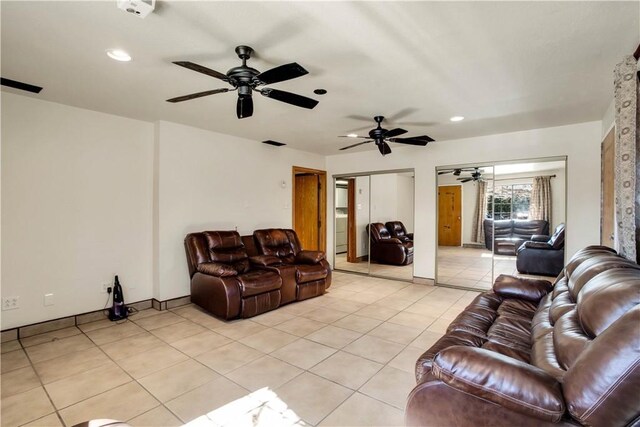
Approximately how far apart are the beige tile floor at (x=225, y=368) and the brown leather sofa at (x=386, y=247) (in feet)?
7.60

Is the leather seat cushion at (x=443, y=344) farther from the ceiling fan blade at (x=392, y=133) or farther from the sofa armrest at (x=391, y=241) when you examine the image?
the sofa armrest at (x=391, y=241)

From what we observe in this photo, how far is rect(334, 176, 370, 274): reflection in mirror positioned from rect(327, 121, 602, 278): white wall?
1.35 ft

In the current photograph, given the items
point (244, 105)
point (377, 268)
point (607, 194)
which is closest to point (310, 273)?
point (377, 268)

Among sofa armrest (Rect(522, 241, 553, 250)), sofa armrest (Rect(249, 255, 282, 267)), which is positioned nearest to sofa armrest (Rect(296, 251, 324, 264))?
sofa armrest (Rect(249, 255, 282, 267))

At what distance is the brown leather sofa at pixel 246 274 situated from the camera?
369cm

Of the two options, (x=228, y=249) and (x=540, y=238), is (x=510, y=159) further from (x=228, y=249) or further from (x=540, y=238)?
(x=228, y=249)

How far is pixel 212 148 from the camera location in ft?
15.5

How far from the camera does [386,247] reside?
6.48 metres

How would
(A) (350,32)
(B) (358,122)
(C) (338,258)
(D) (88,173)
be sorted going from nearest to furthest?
1. (A) (350,32)
2. (D) (88,173)
3. (B) (358,122)
4. (C) (338,258)

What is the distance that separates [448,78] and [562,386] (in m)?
2.51

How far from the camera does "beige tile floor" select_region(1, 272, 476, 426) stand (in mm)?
2033

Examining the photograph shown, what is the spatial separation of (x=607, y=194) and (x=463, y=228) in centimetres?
209

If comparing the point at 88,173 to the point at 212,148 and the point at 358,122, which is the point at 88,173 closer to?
the point at 212,148

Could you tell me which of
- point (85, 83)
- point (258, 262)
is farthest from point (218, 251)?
point (85, 83)
